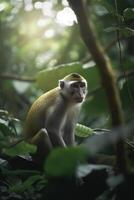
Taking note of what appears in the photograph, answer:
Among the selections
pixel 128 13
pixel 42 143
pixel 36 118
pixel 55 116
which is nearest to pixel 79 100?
pixel 55 116

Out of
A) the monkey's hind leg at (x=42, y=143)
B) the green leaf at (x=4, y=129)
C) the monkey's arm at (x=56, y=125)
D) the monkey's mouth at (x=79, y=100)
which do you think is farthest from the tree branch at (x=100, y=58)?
the monkey's mouth at (x=79, y=100)

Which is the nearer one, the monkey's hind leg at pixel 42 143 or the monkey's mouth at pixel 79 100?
the monkey's hind leg at pixel 42 143

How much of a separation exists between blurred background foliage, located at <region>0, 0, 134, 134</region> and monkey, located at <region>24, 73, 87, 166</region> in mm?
374

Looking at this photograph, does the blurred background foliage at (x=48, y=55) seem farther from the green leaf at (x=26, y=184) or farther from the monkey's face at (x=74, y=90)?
the green leaf at (x=26, y=184)

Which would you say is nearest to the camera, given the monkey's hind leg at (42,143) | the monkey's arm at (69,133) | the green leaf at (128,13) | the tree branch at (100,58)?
the tree branch at (100,58)

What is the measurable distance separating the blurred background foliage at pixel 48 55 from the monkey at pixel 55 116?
37 cm

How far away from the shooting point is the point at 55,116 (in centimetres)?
656

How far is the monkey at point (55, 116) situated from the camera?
5.97 m

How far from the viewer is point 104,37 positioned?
11352mm

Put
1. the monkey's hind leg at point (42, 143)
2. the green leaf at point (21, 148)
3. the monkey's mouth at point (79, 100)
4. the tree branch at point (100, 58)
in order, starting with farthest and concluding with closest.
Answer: the monkey's mouth at point (79, 100) → the monkey's hind leg at point (42, 143) → the green leaf at point (21, 148) → the tree branch at point (100, 58)

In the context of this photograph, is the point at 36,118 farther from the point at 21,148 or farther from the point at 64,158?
the point at 64,158

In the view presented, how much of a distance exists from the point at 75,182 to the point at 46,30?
25.4ft

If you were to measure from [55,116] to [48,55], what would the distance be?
5.70 meters

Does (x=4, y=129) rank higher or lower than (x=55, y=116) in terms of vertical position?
higher
